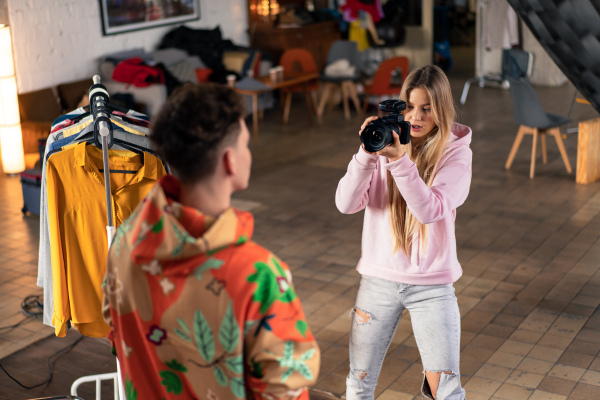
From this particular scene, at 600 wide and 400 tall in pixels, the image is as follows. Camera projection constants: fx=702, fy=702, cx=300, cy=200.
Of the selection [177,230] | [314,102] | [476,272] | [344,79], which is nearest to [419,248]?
[177,230]

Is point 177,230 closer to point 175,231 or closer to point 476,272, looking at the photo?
point 175,231

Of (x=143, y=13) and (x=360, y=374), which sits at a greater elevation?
(x=143, y=13)

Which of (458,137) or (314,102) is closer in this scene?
(458,137)

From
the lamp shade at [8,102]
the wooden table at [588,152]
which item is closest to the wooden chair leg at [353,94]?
the wooden table at [588,152]

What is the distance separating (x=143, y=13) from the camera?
9148mm

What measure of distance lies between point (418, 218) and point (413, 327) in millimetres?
381

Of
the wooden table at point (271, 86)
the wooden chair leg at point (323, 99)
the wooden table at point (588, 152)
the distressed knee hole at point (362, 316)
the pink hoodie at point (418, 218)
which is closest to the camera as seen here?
the pink hoodie at point (418, 218)

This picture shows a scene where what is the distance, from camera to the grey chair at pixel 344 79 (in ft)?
30.5

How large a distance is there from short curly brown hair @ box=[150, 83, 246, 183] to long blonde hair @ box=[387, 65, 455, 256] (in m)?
1.15

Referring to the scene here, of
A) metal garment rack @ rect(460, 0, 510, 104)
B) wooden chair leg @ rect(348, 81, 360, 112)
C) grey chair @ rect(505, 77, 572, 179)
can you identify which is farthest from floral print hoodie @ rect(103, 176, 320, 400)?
metal garment rack @ rect(460, 0, 510, 104)

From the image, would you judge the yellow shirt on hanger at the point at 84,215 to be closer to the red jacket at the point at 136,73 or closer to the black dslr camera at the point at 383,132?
the black dslr camera at the point at 383,132

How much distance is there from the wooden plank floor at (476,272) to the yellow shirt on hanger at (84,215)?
73 cm

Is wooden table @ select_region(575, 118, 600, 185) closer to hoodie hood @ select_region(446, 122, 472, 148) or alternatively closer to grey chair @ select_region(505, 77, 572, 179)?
grey chair @ select_region(505, 77, 572, 179)

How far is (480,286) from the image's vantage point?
4398mm
